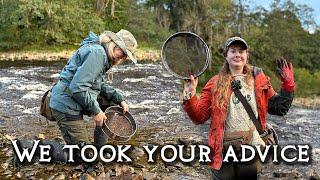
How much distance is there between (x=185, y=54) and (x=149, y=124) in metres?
6.05

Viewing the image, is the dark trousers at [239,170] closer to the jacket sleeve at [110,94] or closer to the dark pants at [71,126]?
the dark pants at [71,126]

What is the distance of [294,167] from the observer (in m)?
7.18

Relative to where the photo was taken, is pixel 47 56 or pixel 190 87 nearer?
pixel 190 87

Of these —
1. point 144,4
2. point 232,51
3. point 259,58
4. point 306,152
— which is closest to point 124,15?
point 144,4

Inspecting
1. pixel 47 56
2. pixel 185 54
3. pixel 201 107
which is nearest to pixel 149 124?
pixel 185 54

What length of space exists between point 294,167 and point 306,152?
1.11ft

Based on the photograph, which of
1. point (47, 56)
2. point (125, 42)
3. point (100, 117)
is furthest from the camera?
point (47, 56)

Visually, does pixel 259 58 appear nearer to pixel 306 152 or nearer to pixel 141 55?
pixel 141 55

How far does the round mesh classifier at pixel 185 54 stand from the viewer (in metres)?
3.88

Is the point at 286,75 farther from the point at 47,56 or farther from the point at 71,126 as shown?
the point at 47,56

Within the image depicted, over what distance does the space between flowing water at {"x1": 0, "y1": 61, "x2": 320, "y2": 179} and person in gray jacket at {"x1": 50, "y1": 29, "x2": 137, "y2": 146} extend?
1.09 meters

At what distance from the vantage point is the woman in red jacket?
A: 361 cm

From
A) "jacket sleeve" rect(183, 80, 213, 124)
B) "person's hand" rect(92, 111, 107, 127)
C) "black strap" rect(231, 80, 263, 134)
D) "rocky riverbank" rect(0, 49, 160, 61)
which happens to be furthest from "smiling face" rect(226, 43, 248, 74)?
"rocky riverbank" rect(0, 49, 160, 61)

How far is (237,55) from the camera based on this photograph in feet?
11.8
